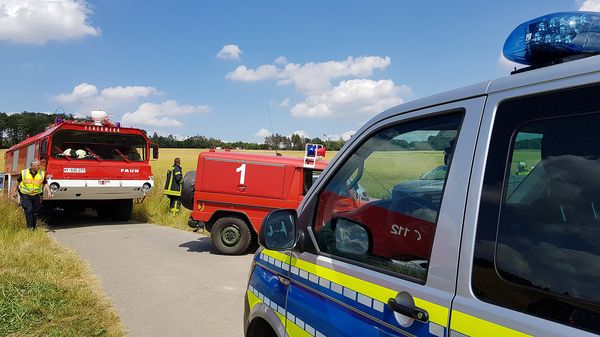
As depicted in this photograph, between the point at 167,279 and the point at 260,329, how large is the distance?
4515mm

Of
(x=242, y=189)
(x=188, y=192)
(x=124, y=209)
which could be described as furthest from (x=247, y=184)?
(x=124, y=209)

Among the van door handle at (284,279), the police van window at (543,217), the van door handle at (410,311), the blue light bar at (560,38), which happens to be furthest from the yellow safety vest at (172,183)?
the police van window at (543,217)

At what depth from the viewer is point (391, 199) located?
2.03 metres

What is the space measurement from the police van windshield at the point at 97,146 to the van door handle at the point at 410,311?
1249 cm

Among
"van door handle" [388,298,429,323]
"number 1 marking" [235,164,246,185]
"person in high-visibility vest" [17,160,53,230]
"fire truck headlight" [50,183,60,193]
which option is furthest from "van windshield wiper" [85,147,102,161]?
"van door handle" [388,298,429,323]

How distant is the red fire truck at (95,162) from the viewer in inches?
479

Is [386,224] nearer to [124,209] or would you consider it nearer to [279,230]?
[279,230]

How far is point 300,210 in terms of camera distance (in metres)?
2.54

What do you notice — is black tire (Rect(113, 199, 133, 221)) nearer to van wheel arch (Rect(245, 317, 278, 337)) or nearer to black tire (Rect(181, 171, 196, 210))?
black tire (Rect(181, 171, 196, 210))

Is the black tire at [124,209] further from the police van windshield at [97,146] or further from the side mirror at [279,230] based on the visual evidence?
the side mirror at [279,230]

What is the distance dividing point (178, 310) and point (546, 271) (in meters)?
4.83

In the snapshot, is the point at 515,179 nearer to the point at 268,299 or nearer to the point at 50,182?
the point at 268,299

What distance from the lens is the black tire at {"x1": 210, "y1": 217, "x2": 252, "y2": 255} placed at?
8703mm

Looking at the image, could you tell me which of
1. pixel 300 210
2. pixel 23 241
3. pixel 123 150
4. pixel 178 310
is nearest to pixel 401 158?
pixel 300 210
